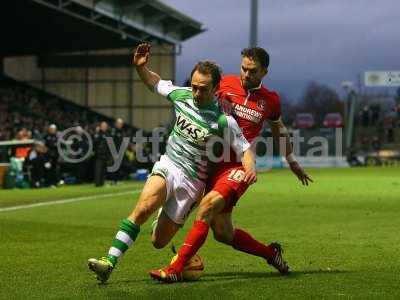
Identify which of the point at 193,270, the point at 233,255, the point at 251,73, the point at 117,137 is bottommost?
the point at 233,255

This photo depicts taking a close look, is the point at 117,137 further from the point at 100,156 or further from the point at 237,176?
the point at 237,176

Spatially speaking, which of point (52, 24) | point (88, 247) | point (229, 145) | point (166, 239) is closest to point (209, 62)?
point (229, 145)

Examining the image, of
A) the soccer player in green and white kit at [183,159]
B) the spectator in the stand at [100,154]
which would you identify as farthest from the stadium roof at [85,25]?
the soccer player in green and white kit at [183,159]

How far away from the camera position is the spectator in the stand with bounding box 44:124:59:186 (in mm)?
31406

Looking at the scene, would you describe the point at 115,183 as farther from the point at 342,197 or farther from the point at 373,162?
the point at 373,162

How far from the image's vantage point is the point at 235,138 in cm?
837

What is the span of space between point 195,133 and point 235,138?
1.22ft

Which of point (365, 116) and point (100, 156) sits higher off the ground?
point (365, 116)

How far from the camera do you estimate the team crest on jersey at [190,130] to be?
836 cm

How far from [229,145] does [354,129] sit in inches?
2779

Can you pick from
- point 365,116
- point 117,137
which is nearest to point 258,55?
point 117,137

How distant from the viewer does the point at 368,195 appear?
24.2 metres

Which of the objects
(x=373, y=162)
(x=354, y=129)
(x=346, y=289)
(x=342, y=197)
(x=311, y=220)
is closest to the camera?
(x=346, y=289)

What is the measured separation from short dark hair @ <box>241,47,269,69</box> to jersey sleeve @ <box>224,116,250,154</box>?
2.10 feet
